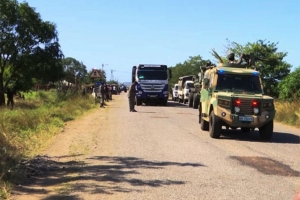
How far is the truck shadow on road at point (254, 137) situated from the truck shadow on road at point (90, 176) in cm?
520

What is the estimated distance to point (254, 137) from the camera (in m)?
15.0

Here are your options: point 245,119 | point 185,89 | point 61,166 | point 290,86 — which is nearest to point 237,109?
point 245,119

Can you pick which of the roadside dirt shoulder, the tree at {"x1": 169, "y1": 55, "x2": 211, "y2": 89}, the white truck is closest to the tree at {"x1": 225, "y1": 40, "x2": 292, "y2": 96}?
the white truck

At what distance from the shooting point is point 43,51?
110 ft

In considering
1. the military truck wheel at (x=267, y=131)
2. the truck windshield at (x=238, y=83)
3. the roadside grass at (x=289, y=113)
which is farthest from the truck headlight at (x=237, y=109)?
the roadside grass at (x=289, y=113)

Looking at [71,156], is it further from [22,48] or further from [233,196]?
[22,48]

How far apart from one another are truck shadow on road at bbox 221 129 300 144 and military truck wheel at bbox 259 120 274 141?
0.19 m

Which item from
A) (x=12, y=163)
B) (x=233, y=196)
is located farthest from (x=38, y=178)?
(x=233, y=196)

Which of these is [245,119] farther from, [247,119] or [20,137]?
[20,137]

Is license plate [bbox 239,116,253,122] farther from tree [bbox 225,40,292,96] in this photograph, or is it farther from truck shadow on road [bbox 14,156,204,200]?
tree [bbox 225,40,292,96]

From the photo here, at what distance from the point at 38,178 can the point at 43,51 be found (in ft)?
86.1

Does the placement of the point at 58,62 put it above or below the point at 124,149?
above

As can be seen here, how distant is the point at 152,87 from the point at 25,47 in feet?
31.5

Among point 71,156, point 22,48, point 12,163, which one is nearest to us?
point 12,163
